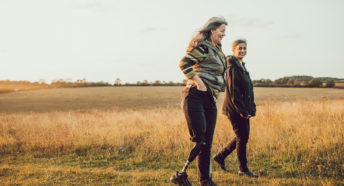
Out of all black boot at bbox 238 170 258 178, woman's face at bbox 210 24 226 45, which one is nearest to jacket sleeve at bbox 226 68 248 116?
woman's face at bbox 210 24 226 45

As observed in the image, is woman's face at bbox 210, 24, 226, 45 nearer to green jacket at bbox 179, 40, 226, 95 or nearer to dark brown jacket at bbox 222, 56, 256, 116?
green jacket at bbox 179, 40, 226, 95

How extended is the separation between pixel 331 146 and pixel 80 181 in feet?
16.2

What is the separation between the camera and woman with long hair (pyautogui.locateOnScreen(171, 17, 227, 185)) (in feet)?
9.50

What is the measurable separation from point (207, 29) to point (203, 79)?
2.04 ft

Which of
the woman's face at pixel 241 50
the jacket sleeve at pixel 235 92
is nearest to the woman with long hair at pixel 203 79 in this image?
the jacket sleeve at pixel 235 92

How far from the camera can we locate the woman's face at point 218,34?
120 inches

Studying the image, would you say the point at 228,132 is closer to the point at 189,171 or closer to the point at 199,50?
the point at 189,171

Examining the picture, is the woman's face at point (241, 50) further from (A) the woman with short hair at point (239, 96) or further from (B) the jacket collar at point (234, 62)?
(B) the jacket collar at point (234, 62)

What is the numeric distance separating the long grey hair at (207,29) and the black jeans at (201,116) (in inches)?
22.3

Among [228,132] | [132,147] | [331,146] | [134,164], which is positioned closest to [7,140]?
[132,147]

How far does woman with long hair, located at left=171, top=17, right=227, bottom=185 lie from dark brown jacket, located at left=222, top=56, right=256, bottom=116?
56 centimetres

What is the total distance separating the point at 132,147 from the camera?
6250 mm

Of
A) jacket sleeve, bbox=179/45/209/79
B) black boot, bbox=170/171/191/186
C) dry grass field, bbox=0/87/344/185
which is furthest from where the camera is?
dry grass field, bbox=0/87/344/185

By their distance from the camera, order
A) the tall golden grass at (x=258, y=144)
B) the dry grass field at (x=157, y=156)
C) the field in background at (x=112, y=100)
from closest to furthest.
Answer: the dry grass field at (x=157, y=156), the tall golden grass at (x=258, y=144), the field in background at (x=112, y=100)
